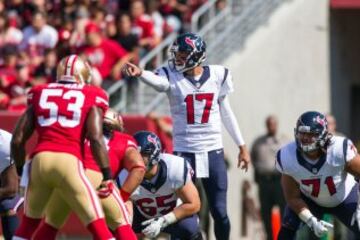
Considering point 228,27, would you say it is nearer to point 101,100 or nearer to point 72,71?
point 72,71

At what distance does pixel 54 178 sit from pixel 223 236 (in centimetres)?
240

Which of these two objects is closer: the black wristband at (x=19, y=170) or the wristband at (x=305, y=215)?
the black wristband at (x=19, y=170)

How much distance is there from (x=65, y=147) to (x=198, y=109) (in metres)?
2.25

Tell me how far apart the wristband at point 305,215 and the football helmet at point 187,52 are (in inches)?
68.1

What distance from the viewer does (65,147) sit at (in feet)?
34.1

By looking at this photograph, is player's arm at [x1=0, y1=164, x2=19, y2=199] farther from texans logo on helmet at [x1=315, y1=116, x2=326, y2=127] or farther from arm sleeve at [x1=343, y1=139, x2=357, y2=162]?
arm sleeve at [x1=343, y1=139, x2=357, y2=162]

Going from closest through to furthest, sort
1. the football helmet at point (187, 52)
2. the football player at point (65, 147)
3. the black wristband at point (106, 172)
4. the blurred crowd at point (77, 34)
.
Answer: the football player at point (65, 147), the black wristband at point (106, 172), the football helmet at point (187, 52), the blurred crowd at point (77, 34)

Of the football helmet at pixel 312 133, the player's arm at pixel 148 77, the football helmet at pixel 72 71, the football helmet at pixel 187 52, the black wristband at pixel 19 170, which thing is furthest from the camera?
the football helmet at pixel 187 52

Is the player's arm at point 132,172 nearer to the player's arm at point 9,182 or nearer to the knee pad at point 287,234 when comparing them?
the player's arm at point 9,182

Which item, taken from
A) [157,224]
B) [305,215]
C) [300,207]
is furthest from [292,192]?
[157,224]

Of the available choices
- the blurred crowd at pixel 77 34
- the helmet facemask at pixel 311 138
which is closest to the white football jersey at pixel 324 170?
the helmet facemask at pixel 311 138

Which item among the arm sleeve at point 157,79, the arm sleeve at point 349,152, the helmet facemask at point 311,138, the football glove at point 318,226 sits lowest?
the football glove at point 318,226

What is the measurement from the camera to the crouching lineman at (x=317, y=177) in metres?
11.5

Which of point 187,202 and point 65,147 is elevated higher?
point 65,147
